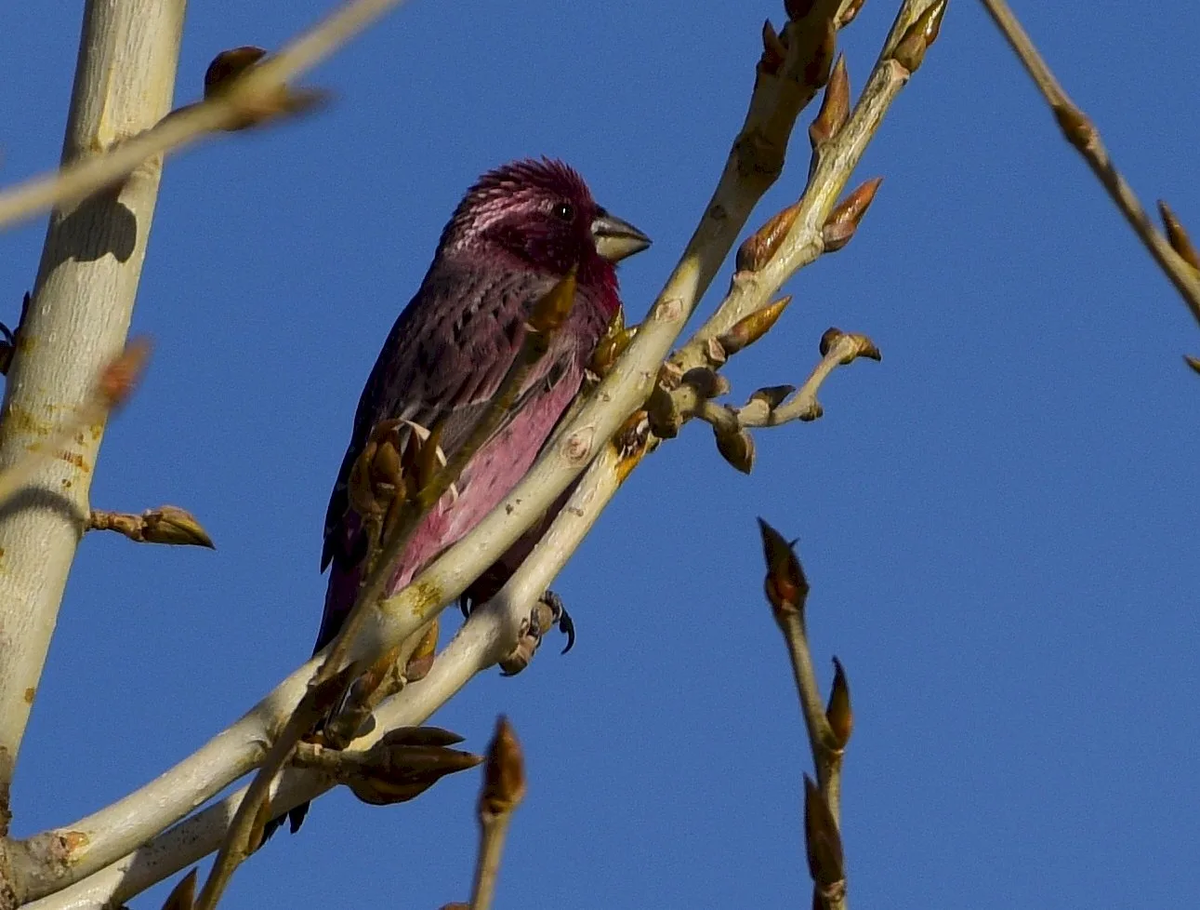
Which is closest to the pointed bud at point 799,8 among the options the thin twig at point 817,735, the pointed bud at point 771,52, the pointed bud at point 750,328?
the pointed bud at point 771,52

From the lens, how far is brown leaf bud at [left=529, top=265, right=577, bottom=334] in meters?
3.02

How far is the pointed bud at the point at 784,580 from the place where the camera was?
3.25 meters

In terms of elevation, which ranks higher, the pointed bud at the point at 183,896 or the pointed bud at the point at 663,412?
the pointed bud at the point at 663,412

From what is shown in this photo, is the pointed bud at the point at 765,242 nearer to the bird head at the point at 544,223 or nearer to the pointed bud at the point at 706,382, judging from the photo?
the pointed bud at the point at 706,382

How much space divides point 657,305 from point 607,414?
30cm

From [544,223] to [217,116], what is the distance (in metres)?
7.20

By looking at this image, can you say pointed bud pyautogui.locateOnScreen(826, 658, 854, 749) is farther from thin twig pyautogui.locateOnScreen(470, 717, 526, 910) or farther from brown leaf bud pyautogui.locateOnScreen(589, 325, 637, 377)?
brown leaf bud pyautogui.locateOnScreen(589, 325, 637, 377)

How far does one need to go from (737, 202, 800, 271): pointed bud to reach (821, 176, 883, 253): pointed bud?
10cm

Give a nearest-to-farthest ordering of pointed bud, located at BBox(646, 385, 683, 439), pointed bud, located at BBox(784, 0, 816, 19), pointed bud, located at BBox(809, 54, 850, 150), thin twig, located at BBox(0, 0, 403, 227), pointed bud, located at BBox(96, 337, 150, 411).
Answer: thin twig, located at BBox(0, 0, 403, 227)
pointed bud, located at BBox(96, 337, 150, 411)
pointed bud, located at BBox(784, 0, 816, 19)
pointed bud, located at BBox(646, 385, 683, 439)
pointed bud, located at BBox(809, 54, 850, 150)

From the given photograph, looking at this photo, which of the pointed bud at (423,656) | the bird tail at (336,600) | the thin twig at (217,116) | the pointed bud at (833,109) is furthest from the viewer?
the bird tail at (336,600)

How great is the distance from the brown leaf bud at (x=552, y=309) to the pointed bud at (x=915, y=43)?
58.6 inches

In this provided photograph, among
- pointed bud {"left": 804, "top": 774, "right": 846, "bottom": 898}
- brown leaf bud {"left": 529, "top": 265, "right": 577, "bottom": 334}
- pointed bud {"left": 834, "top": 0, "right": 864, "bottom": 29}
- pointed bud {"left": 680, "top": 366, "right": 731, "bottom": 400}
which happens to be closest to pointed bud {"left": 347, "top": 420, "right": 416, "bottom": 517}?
brown leaf bud {"left": 529, "top": 265, "right": 577, "bottom": 334}

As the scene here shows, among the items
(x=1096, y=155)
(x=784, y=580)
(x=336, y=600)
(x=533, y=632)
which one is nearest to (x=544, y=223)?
(x=336, y=600)

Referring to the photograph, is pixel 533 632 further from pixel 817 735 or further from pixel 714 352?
pixel 817 735
